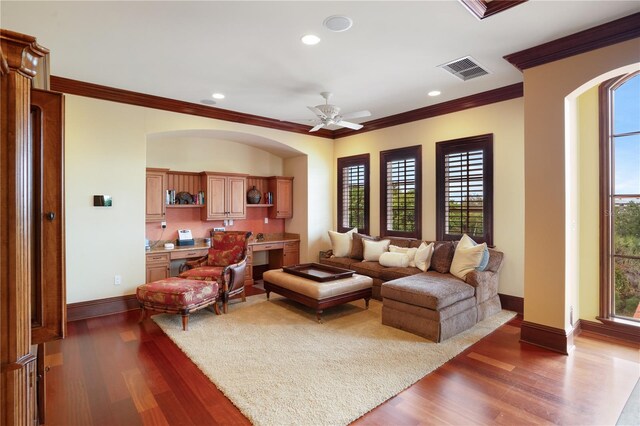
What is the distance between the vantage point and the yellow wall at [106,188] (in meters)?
4.25

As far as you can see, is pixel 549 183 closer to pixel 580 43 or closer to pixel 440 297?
pixel 580 43

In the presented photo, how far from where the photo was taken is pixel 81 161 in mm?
4293

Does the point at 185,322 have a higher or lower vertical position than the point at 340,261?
lower

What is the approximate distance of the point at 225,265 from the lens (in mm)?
5000

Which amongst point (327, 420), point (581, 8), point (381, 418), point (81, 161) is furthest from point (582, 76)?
point (81, 161)

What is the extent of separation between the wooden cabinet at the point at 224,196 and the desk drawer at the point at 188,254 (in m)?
0.68

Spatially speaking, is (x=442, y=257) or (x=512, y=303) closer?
(x=512, y=303)

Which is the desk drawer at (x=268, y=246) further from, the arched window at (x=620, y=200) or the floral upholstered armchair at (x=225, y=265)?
the arched window at (x=620, y=200)

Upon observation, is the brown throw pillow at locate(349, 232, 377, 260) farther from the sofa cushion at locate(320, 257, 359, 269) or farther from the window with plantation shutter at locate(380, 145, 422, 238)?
the window with plantation shutter at locate(380, 145, 422, 238)

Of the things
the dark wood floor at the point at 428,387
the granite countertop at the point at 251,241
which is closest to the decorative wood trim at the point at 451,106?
the granite countertop at the point at 251,241

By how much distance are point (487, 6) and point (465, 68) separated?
112 centimetres

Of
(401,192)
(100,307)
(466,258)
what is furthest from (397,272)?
(100,307)

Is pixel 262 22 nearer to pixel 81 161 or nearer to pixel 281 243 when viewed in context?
pixel 81 161

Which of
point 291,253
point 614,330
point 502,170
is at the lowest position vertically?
point 614,330
